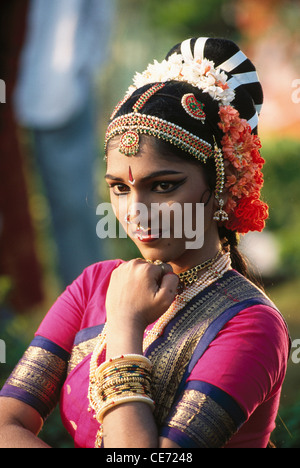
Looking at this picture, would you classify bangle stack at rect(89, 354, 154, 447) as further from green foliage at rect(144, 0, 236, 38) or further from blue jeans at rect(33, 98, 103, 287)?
green foliage at rect(144, 0, 236, 38)

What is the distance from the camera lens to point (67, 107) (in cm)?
754

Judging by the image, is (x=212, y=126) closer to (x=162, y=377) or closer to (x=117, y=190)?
(x=117, y=190)

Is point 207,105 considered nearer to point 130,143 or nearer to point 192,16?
point 130,143

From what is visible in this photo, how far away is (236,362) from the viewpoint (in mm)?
2066

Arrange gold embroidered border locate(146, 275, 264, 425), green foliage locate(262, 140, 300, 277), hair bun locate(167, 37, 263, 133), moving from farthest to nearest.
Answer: green foliage locate(262, 140, 300, 277) → hair bun locate(167, 37, 263, 133) → gold embroidered border locate(146, 275, 264, 425)

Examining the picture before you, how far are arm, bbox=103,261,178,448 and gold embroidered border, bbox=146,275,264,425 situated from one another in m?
0.13

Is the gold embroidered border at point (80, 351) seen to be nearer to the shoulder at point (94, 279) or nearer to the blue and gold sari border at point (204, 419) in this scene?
the shoulder at point (94, 279)

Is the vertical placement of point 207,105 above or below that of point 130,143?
above

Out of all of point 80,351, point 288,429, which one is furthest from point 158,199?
point 288,429

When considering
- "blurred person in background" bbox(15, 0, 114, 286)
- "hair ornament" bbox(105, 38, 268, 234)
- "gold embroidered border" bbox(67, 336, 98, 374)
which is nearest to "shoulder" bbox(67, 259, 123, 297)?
"gold embroidered border" bbox(67, 336, 98, 374)

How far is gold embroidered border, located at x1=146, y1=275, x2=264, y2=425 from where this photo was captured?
2.18 meters

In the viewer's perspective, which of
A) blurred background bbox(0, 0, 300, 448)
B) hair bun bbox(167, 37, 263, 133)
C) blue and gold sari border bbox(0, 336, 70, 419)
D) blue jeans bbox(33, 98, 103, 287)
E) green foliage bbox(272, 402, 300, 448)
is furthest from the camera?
blue jeans bbox(33, 98, 103, 287)

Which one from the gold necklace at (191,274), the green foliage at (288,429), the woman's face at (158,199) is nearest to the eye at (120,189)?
the woman's face at (158,199)

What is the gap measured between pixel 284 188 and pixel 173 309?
7.38 m
